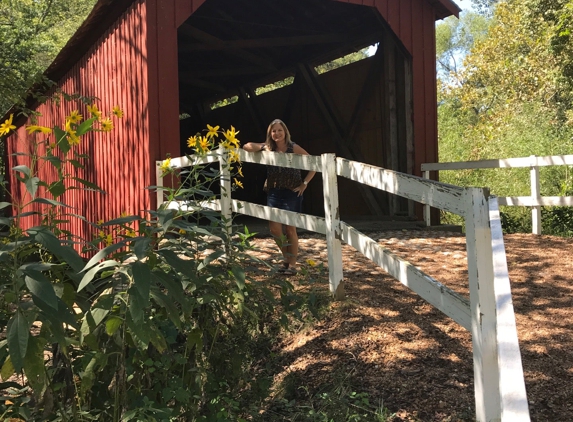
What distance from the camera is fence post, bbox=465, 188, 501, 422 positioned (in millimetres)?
2467

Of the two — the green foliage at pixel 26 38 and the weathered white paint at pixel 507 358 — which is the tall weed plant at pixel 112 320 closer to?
the weathered white paint at pixel 507 358

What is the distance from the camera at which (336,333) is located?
4012 mm

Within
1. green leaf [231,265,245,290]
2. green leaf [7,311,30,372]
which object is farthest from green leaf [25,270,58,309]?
green leaf [231,265,245,290]

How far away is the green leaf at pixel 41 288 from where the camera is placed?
6.91ft

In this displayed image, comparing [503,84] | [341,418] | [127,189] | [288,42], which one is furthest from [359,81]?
[503,84]

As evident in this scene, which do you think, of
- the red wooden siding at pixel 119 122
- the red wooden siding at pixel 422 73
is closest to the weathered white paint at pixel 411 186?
the red wooden siding at pixel 119 122

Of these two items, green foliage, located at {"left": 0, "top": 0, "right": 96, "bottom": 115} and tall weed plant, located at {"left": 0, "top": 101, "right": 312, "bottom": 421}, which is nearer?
tall weed plant, located at {"left": 0, "top": 101, "right": 312, "bottom": 421}

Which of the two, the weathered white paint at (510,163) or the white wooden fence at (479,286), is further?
the weathered white paint at (510,163)

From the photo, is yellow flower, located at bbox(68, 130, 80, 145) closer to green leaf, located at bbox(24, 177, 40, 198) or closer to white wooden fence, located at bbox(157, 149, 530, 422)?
green leaf, located at bbox(24, 177, 40, 198)

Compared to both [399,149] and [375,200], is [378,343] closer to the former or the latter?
[399,149]

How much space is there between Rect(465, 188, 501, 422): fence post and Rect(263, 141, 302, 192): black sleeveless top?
324cm

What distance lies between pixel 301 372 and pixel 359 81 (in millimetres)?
8970

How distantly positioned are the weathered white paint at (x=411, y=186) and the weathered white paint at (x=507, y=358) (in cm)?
47

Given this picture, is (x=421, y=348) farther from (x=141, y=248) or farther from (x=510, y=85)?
(x=510, y=85)
